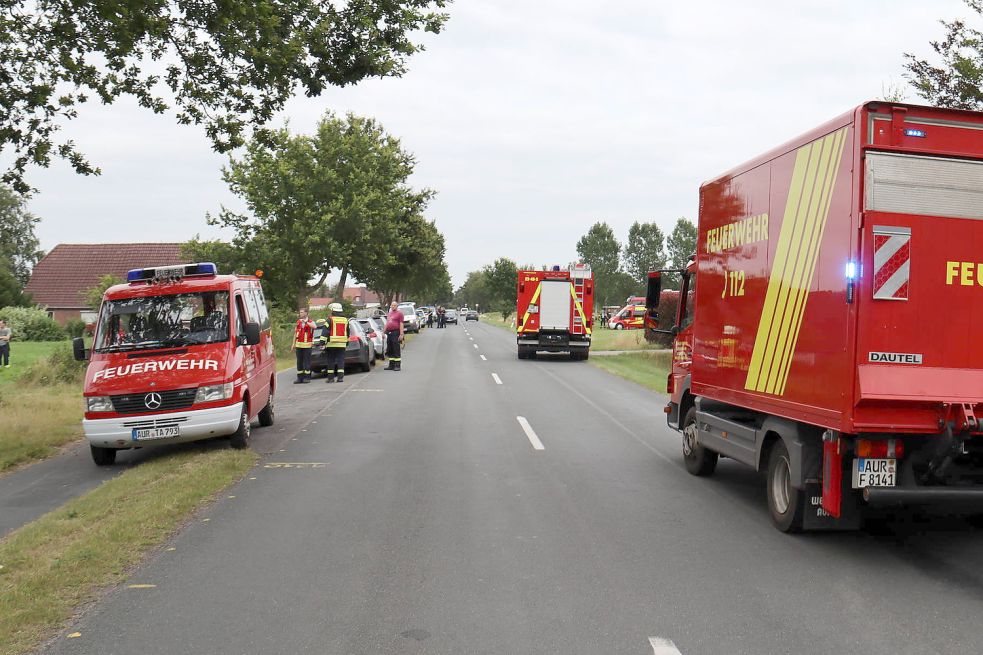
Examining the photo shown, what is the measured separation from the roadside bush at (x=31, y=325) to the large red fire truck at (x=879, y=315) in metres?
43.7

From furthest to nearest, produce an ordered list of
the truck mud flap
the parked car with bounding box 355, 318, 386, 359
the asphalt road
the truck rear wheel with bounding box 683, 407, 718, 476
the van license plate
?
the parked car with bounding box 355, 318, 386, 359
the van license plate
the truck rear wheel with bounding box 683, 407, 718, 476
the truck mud flap
the asphalt road

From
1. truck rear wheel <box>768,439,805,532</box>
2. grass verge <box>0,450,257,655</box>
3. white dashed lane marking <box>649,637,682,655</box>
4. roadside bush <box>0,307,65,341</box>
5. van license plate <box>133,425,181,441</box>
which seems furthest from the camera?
roadside bush <box>0,307,65,341</box>

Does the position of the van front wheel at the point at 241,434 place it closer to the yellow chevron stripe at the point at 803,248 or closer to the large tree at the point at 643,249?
the yellow chevron stripe at the point at 803,248

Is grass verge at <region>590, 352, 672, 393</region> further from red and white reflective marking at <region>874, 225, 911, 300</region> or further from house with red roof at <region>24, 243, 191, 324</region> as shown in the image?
house with red roof at <region>24, 243, 191, 324</region>

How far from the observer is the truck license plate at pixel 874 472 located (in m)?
5.62

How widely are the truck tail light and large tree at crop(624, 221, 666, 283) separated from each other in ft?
306

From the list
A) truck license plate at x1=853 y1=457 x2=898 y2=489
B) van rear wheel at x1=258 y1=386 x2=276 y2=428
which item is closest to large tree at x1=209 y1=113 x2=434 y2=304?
van rear wheel at x1=258 y1=386 x2=276 y2=428

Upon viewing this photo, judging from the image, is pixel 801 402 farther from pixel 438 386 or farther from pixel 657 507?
pixel 438 386

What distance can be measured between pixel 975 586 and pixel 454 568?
3331 mm

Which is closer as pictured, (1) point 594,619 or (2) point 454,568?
(1) point 594,619

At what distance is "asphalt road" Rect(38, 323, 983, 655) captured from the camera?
4.34 metres

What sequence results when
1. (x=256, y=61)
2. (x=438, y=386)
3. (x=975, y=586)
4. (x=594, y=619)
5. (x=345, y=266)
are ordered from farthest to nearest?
(x=345, y=266) < (x=438, y=386) < (x=256, y=61) < (x=975, y=586) < (x=594, y=619)

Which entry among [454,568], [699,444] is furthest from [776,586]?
[699,444]

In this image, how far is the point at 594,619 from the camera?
180 inches
